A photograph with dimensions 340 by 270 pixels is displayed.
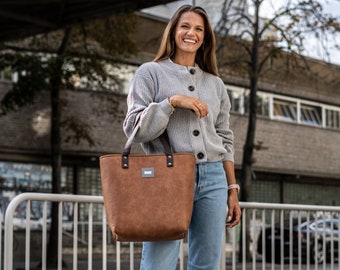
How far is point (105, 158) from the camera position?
318 centimetres

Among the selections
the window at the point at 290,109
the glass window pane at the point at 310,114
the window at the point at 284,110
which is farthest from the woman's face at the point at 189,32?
the glass window pane at the point at 310,114

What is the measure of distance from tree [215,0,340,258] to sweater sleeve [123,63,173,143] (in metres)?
15.2

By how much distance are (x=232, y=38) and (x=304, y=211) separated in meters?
14.7

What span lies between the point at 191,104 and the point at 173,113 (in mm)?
190

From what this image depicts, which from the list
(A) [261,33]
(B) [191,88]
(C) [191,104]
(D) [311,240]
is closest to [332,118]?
(A) [261,33]

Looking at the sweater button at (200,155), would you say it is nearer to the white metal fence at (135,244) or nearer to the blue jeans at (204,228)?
the blue jeans at (204,228)

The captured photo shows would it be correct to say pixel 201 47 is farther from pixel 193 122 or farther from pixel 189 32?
pixel 193 122

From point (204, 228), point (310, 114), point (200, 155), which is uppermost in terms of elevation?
point (310, 114)

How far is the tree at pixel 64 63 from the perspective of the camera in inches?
709

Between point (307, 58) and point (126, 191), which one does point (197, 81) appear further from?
point (307, 58)

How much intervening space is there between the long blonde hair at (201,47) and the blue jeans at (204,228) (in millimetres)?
516

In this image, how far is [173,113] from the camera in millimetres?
3338

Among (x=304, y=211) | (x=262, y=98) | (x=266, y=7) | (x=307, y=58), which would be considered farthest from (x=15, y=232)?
(x=262, y=98)

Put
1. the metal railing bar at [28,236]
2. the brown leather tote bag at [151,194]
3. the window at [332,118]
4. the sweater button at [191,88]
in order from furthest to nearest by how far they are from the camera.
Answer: the window at [332,118], the metal railing bar at [28,236], the sweater button at [191,88], the brown leather tote bag at [151,194]
